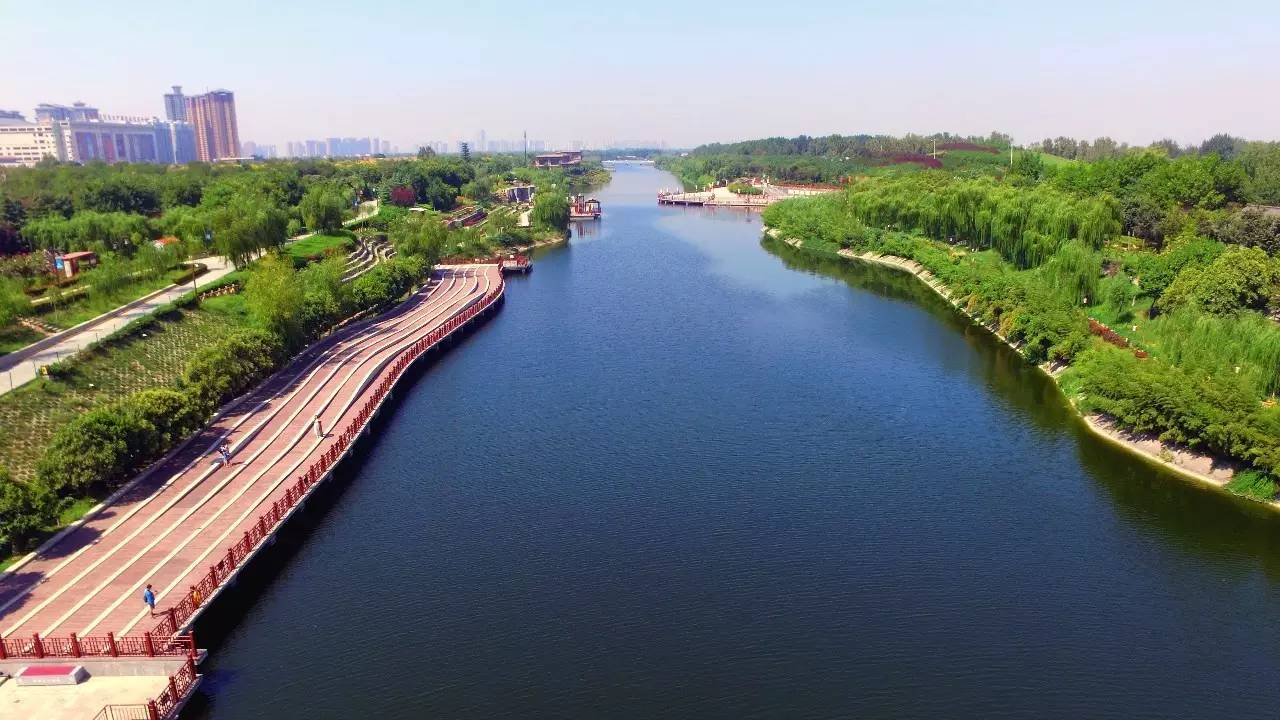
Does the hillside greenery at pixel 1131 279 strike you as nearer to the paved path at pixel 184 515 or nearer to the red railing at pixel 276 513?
the red railing at pixel 276 513

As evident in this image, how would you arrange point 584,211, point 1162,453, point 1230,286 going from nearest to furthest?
point 1162,453, point 1230,286, point 584,211

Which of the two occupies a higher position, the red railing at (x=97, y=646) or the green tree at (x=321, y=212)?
the green tree at (x=321, y=212)

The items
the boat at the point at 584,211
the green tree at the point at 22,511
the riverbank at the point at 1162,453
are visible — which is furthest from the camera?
the boat at the point at 584,211

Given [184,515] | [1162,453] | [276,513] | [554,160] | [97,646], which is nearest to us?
[97,646]

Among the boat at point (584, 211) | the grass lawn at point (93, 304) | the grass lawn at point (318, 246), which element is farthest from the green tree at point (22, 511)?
the boat at point (584, 211)

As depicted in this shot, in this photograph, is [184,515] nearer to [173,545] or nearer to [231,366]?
[173,545]

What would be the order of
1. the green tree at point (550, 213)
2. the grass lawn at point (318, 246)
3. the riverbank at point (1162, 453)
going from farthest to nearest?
the green tree at point (550, 213) < the grass lawn at point (318, 246) < the riverbank at point (1162, 453)

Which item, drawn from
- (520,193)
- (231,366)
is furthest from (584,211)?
(231,366)

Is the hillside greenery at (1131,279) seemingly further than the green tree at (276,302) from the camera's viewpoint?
No
